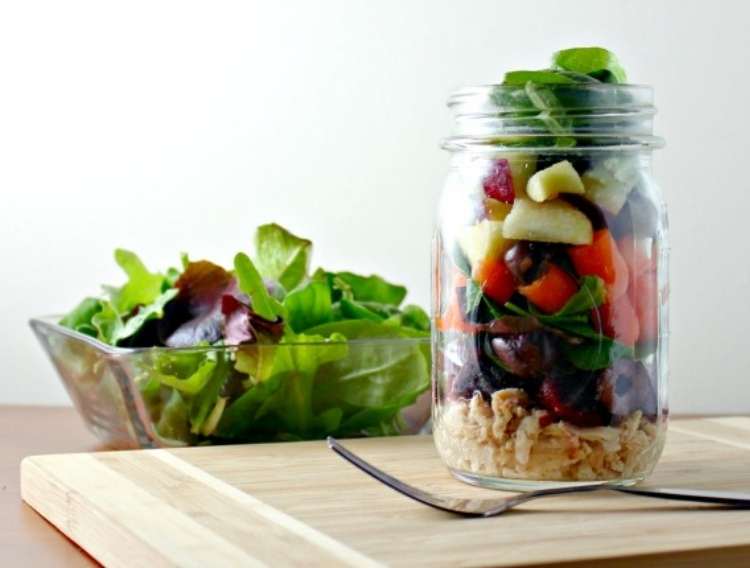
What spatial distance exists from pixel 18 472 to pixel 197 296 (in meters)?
0.22

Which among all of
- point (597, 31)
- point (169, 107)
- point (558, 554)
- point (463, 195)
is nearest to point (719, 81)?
point (597, 31)

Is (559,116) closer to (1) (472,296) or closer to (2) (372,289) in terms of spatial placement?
(1) (472,296)

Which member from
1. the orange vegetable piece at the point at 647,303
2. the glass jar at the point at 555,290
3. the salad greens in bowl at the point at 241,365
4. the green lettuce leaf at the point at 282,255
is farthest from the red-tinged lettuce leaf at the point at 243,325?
the orange vegetable piece at the point at 647,303

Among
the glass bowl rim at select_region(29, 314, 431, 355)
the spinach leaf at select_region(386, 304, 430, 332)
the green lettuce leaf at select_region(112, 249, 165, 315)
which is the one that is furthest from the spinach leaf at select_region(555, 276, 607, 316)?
the green lettuce leaf at select_region(112, 249, 165, 315)

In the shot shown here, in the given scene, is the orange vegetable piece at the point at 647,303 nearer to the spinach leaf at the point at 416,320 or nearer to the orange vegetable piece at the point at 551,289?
the orange vegetable piece at the point at 551,289

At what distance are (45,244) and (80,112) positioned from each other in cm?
19

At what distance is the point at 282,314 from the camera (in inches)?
47.8

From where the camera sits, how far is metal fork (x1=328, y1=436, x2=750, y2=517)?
2.78ft

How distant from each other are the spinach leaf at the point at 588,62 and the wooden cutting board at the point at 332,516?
0.93 feet

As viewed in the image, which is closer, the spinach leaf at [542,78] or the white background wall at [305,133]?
the spinach leaf at [542,78]

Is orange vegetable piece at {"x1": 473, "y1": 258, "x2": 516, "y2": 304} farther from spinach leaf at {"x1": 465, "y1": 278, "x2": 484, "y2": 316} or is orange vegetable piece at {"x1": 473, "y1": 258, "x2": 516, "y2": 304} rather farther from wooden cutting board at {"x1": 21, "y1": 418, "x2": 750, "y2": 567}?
wooden cutting board at {"x1": 21, "y1": 418, "x2": 750, "y2": 567}

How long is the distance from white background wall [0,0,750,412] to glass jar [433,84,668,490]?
37.4 inches

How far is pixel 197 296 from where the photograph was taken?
4.16 ft

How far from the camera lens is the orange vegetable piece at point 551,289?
898mm
